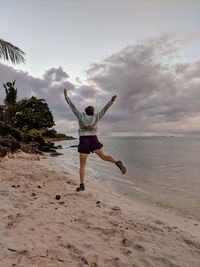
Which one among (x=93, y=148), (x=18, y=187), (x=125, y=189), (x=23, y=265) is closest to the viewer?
(x=23, y=265)

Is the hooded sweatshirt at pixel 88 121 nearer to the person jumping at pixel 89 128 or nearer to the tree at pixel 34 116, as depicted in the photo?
the person jumping at pixel 89 128

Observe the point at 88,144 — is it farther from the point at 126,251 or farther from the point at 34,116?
the point at 34,116

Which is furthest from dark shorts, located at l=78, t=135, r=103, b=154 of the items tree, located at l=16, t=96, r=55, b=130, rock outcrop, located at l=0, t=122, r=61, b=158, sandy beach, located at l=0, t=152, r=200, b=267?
tree, located at l=16, t=96, r=55, b=130

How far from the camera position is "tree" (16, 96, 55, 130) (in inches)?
1661

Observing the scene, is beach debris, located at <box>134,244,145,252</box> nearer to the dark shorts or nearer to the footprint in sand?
the footprint in sand

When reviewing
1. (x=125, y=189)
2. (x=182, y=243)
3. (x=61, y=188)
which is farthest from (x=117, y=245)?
(x=125, y=189)

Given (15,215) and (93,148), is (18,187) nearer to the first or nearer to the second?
(15,215)

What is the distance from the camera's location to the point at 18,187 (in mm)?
5219

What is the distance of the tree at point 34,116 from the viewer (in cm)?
4219

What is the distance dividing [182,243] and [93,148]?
301cm

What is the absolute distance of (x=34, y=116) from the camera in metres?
42.4

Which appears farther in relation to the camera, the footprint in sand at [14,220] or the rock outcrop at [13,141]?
the rock outcrop at [13,141]

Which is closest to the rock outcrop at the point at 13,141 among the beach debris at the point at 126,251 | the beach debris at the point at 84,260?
the beach debris at the point at 84,260

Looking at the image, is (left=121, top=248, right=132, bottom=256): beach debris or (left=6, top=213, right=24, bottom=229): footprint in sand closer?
(left=121, top=248, right=132, bottom=256): beach debris
